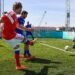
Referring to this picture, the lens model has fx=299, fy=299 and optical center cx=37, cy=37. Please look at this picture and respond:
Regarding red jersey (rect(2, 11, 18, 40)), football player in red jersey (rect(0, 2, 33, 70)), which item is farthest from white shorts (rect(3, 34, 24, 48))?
red jersey (rect(2, 11, 18, 40))

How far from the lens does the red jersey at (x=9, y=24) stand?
973cm

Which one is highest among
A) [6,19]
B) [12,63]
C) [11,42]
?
[6,19]

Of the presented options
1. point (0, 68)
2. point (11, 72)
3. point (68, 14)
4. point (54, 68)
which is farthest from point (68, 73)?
point (68, 14)

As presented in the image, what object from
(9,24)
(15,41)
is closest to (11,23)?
(9,24)

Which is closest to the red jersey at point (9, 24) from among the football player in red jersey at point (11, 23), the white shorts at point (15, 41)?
the football player in red jersey at point (11, 23)

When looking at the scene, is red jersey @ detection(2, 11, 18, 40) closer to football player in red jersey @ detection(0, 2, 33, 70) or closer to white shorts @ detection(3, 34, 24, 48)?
football player in red jersey @ detection(0, 2, 33, 70)

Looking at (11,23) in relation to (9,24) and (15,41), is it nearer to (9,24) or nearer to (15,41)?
(9,24)

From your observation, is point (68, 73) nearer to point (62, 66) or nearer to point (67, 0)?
point (62, 66)

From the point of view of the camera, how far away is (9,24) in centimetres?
982

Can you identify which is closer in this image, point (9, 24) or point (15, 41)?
point (9, 24)

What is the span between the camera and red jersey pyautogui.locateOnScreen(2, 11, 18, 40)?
9.73 metres

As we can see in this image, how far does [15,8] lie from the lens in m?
9.87

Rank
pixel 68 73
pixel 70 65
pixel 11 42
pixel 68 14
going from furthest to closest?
pixel 68 14 < pixel 70 65 < pixel 11 42 < pixel 68 73

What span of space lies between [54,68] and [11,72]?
1603 millimetres
